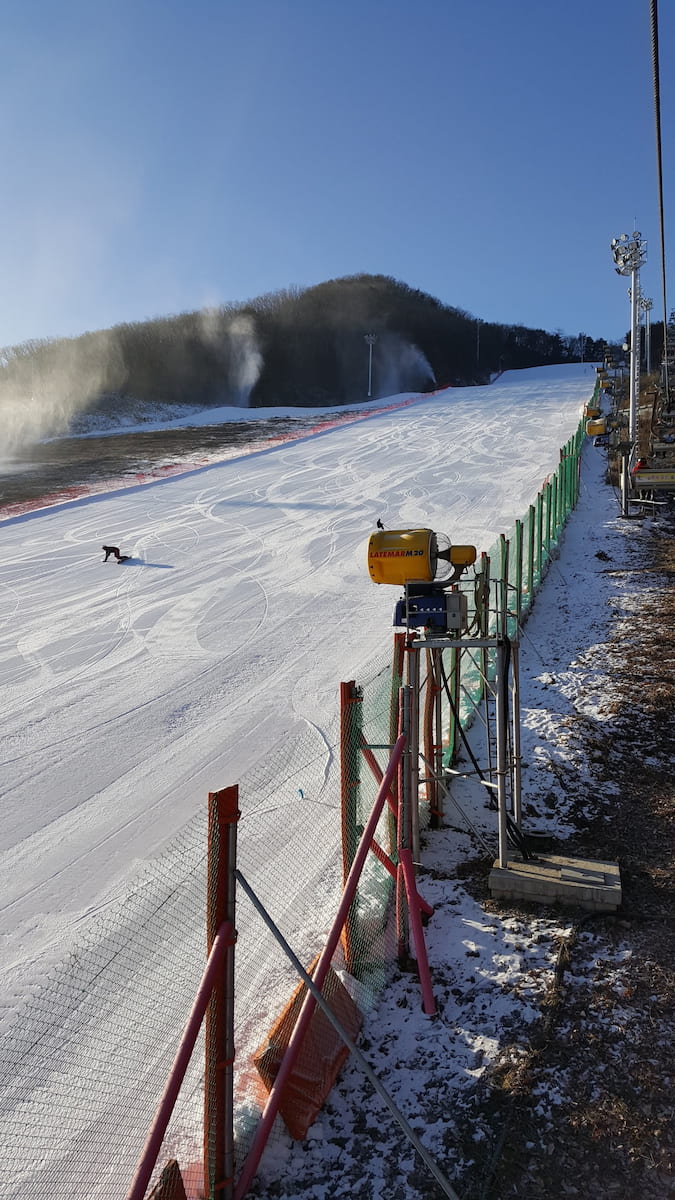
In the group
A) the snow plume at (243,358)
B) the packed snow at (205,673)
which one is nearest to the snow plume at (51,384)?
the snow plume at (243,358)

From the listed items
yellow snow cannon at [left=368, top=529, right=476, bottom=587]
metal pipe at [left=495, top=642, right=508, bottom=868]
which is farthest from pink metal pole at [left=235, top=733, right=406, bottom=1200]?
yellow snow cannon at [left=368, top=529, right=476, bottom=587]

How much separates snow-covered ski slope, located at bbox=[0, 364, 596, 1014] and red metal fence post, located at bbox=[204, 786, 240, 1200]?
1943 mm

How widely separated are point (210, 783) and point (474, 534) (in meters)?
10.6

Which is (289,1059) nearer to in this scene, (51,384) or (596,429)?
(596,429)

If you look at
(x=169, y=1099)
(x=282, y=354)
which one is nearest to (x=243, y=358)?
(x=282, y=354)

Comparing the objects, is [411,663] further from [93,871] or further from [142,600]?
[142,600]

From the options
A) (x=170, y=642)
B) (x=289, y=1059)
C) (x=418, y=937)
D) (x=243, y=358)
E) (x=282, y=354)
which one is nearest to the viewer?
(x=289, y=1059)

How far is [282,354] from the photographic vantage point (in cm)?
7744

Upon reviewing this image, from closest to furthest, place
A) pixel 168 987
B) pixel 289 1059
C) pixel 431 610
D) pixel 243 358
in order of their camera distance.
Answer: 1. pixel 289 1059
2. pixel 168 987
3. pixel 431 610
4. pixel 243 358

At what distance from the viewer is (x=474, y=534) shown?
52.5 ft

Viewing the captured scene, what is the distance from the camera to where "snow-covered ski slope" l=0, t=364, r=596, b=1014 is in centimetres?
581

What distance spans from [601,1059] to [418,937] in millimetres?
1048

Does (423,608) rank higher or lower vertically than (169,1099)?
higher

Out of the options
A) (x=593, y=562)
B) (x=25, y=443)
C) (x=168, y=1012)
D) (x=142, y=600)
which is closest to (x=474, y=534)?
(x=593, y=562)
